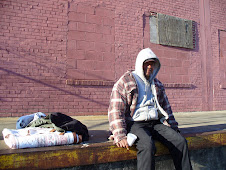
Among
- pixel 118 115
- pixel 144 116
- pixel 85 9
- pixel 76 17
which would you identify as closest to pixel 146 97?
pixel 144 116

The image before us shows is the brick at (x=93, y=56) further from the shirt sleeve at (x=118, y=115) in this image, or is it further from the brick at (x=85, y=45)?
the shirt sleeve at (x=118, y=115)

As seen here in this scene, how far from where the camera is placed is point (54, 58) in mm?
5340

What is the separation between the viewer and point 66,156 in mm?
1936

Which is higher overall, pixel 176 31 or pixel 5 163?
pixel 176 31

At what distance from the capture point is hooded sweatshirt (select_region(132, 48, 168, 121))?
2.34 m

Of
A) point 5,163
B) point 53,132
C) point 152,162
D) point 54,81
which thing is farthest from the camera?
point 54,81

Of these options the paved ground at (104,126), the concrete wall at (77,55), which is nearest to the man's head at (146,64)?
the paved ground at (104,126)

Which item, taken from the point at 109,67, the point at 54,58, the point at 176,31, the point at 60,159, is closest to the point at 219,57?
the point at 176,31

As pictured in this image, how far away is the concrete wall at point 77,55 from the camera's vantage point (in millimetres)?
4992

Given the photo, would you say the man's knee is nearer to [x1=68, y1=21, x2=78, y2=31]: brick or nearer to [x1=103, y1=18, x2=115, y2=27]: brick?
[x1=68, y1=21, x2=78, y2=31]: brick

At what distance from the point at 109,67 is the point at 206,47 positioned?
4422 mm

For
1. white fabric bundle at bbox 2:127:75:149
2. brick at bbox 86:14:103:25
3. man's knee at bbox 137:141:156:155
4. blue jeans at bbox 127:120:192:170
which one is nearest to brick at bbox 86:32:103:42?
brick at bbox 86:14:103:25

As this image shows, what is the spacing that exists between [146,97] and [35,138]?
1.38 metres

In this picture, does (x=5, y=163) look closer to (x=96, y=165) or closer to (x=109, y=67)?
(x=96, y=165)
